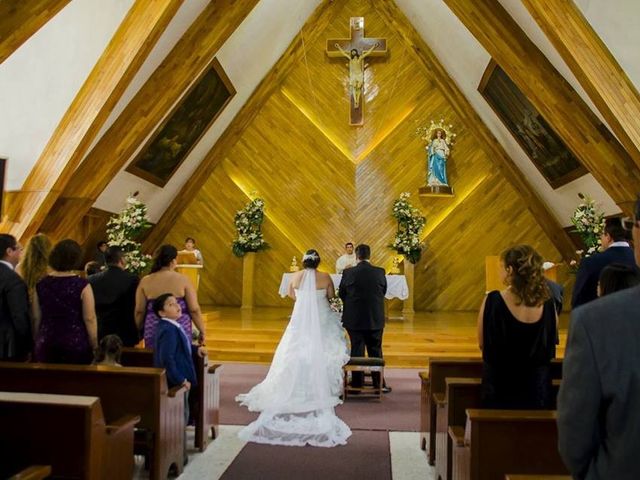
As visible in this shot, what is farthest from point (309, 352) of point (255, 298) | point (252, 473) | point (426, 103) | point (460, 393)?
point (426, 103)

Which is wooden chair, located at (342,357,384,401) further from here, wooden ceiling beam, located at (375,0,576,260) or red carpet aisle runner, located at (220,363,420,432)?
wooden ceiling beam, located at (375,0,576,260)

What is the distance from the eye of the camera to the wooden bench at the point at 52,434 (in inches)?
107

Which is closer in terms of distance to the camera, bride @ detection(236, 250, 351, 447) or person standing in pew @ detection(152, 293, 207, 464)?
person standing in pew @ detection(152, 293, 207, 464)

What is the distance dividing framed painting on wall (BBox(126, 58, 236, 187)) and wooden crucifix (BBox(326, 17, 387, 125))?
273 centimetres

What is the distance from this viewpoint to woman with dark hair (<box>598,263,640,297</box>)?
255 cm

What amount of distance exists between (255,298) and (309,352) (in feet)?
26.3

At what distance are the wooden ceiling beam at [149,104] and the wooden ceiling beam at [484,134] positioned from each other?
510 centimetres

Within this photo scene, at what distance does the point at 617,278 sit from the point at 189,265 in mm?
8320

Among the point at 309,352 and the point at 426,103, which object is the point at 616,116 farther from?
the point at 426,103

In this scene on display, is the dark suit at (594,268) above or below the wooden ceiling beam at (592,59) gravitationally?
below

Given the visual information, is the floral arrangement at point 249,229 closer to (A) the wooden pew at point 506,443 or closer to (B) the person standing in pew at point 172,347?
(B) the person standing in pew at point 172,347

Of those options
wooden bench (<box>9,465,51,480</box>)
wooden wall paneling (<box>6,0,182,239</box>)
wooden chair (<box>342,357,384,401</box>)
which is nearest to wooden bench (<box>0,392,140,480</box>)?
wooden bench (<box>9,465,51,480</box>)

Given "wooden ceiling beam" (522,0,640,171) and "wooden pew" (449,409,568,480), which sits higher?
"wooden ceiling beam" (522,0,640,171)

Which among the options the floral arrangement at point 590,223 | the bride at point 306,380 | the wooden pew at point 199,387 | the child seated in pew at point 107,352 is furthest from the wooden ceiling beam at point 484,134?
the child seated in pew at point 107,352
